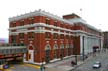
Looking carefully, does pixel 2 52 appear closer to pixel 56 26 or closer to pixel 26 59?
pixel 26 59

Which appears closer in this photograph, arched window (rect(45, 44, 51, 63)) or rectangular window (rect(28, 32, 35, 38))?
rectangular window (rect(28, 32, 35, 38))

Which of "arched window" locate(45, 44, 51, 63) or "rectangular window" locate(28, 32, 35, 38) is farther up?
"rectangular window" locate(28, 32, 35, 38)

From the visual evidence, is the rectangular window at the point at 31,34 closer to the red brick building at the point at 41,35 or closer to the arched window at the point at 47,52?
the red brick building at the point at 41,35

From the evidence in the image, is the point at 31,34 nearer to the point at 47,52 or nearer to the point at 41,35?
the point at 41,35

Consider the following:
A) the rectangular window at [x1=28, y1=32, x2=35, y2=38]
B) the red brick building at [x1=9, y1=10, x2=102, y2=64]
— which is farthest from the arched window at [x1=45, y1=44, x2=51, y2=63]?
the rectangular window at [x1=28, y1=32, x2=35, y2=38]

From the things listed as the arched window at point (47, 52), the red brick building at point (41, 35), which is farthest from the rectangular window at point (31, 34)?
the arched window at point (47, 52)

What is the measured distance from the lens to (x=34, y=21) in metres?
49.1

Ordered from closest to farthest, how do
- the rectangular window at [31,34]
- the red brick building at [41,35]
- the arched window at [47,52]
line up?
the red brick building at [41,35] → the rectangular window at [31,34] → the arched window at [47,52]

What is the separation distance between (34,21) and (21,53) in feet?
36.5

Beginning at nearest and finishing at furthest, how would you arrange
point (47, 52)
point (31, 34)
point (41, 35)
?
1. point (41, 35)
2. point (31, 34)
3. point (47, 52)

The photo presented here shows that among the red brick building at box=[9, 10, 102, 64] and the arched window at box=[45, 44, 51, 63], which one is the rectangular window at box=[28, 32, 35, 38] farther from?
the arched window at box=[45, 44, 51, 63]

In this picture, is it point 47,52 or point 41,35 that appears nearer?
point 41,35

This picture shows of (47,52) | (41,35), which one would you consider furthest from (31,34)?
(47,52)

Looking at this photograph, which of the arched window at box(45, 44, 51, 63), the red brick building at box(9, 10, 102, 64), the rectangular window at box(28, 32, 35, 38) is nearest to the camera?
the red brick building at box(9, 10, 102, 64)
